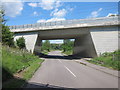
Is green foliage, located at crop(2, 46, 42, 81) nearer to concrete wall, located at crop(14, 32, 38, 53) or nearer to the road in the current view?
the road

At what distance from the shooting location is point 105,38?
28.1 metres

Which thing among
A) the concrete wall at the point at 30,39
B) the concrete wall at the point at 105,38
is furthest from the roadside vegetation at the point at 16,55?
the concrete wall at the point at 105,38

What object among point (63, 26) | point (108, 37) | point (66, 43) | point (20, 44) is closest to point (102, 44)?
point (108, 37)

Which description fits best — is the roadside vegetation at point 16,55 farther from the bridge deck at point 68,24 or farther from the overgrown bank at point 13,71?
the bridge deck at point 68,24

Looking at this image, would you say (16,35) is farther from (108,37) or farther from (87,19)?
(108,37)

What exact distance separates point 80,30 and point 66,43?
182 feet

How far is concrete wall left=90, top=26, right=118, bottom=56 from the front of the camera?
27.6 meters

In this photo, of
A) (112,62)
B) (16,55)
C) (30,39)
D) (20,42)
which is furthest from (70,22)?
(16,55)

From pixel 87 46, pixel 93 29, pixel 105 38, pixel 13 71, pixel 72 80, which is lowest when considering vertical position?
pixel 72 80

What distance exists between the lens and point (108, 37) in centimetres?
2792

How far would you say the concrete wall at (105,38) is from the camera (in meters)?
27.6

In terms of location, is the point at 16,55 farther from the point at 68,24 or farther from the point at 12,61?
the point at 68,24

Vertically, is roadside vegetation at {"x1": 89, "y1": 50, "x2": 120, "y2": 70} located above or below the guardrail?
below

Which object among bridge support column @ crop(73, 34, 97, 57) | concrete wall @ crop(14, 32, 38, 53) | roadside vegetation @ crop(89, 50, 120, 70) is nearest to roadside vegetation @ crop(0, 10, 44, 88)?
concrete wall @ crop(14, 32, 38, 53)
